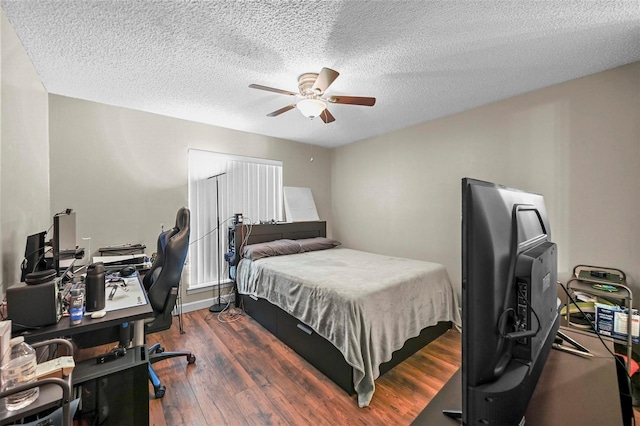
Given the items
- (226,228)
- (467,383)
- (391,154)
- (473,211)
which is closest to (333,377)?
(467,383)

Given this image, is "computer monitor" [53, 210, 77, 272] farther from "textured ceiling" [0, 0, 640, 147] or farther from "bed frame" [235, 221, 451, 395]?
"bed frame" [235, 221, 451, 395]

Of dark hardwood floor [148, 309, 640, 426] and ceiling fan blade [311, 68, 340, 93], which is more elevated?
ceiling fan blade [311, 68, 340, 93]

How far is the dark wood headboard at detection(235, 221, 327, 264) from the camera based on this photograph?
141 inches

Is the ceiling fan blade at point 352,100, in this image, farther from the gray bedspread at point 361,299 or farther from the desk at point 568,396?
the desk at point 568,396

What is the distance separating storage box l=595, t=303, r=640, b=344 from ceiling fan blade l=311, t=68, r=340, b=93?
2.63 metres

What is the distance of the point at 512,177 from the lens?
2.82m

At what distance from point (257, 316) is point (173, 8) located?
2937 mm

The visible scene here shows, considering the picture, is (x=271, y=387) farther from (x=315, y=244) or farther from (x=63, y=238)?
(x=315, y=244)

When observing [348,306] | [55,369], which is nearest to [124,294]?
[55,369]

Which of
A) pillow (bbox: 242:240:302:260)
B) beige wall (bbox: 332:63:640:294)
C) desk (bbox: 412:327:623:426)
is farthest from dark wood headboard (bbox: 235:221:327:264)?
desk (bbox: 412:327:623:426)

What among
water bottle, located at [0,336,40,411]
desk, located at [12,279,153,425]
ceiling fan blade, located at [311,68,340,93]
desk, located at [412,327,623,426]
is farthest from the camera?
ceiling fan blade, located at [311,68,340,93]

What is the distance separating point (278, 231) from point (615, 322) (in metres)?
3.59

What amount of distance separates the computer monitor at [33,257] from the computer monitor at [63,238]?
3.3 inches

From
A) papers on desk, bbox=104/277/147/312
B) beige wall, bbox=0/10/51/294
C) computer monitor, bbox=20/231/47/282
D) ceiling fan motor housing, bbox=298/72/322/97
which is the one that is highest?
ceiling fan motor housing, bbox=298/72/322/97
